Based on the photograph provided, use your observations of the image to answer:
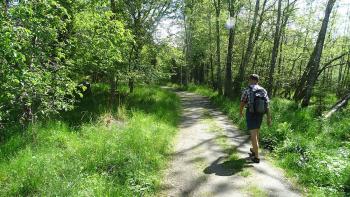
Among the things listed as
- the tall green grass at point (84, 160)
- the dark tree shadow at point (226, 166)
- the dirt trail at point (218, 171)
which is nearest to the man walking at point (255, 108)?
the dark tree shadow at point (226, 166)

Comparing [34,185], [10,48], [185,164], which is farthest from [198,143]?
[10,48]

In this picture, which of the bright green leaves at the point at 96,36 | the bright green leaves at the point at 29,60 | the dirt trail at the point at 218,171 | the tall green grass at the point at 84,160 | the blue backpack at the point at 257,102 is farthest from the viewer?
the bright green leaves at the point at 96,36

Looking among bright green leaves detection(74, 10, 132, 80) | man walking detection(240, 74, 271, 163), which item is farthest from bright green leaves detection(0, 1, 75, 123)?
man walking detection(240, 74, 271, 163)

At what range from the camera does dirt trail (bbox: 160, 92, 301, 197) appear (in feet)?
18.0

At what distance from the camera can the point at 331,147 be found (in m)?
7.92

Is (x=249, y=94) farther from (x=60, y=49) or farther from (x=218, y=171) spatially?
Result: (x=60, y=49)

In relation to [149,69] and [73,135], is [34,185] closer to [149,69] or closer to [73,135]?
[73,135]

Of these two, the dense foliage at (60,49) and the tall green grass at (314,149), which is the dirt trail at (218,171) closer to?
the tall green grass at (314,149)

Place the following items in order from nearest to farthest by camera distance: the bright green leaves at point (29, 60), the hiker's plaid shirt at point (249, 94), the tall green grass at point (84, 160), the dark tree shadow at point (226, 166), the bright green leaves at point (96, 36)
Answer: the tall green grass at point (84, 160) < the bright green leaves at point (29, 60) < the dark tree shadow at point (226, 166) < the hiker's plaid shirt at point (249, 94) < the bright green leaves at point (96, 36)

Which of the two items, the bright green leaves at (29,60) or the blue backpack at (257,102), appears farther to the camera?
the blue backpack at (257,102)

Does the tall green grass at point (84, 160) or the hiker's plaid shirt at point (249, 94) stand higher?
the hiker's plaid shirt at point (249, 94)

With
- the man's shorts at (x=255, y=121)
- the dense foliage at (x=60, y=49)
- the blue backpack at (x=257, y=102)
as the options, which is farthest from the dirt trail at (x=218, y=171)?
the dense foliage at (x=60, y=49)

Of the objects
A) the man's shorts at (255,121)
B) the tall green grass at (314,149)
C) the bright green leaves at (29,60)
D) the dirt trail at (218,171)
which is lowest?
the dirt trail at (218,171)

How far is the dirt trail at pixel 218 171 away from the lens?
216 inches
